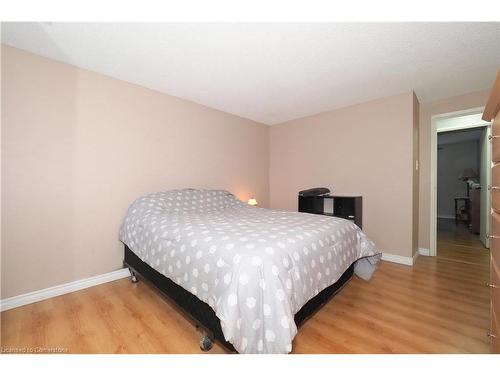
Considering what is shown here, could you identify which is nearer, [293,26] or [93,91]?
[293,26]

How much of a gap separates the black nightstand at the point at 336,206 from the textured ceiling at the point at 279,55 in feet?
4.82

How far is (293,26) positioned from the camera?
1.64 meters

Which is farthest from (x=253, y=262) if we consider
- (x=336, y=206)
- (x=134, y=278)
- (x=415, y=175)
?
(x=415, y=175)

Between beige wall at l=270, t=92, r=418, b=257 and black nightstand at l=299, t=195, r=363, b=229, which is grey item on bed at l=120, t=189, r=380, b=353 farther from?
beige wall at l=270, t=92, r=418, b=257

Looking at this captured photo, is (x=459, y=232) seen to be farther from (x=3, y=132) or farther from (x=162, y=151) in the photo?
(x=3, y=132)

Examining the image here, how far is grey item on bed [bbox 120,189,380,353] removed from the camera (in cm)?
107

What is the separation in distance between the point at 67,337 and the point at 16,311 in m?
0.77

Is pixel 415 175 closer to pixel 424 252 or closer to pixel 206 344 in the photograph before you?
pixel 424 252

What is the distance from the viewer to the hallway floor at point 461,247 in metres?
3.04

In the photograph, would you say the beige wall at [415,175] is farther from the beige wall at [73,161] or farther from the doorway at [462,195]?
the beige wall at [73,161]

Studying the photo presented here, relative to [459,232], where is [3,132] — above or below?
above
